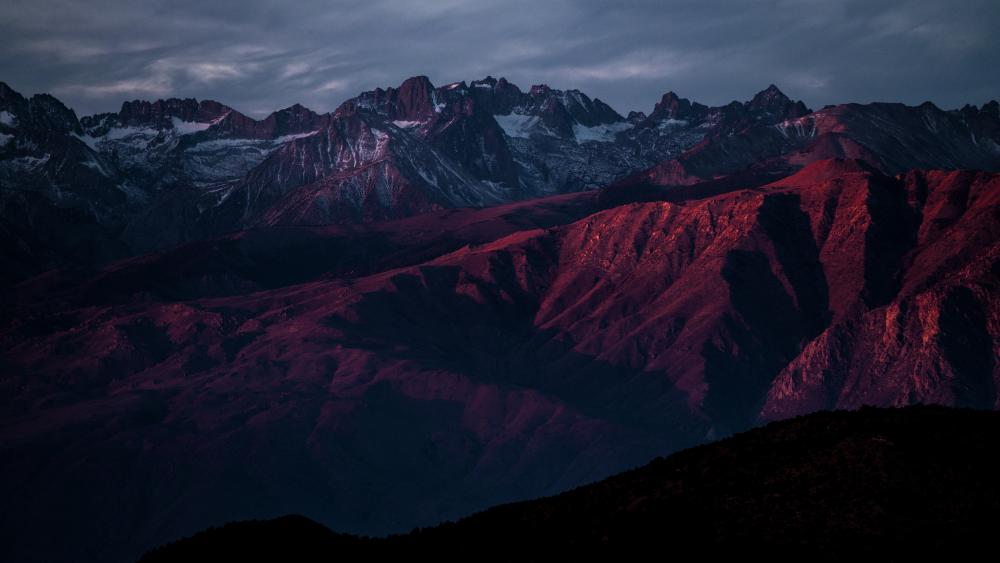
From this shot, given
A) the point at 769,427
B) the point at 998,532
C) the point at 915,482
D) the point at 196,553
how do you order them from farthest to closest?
the point at 769,427
the point at 196,553
the point at 915,482
the point at 998,532

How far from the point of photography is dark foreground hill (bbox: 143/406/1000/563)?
227 feet

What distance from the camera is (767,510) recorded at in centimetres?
7375

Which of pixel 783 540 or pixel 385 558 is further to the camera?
pixel 385 558

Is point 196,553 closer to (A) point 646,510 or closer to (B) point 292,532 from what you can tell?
(B) point 292,532

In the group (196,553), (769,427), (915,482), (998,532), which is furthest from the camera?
(769,427)

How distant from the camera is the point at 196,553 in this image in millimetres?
78188

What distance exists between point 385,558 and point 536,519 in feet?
28.2

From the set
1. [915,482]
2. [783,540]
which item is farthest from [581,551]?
[915,482]

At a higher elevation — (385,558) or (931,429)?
(931,429)

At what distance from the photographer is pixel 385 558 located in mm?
78688

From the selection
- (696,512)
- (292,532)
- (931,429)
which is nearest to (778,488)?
(696,512)

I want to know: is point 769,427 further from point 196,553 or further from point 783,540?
point 196,553

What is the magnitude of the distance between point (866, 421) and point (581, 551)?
19950mm

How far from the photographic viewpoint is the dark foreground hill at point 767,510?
6925 centimetres
